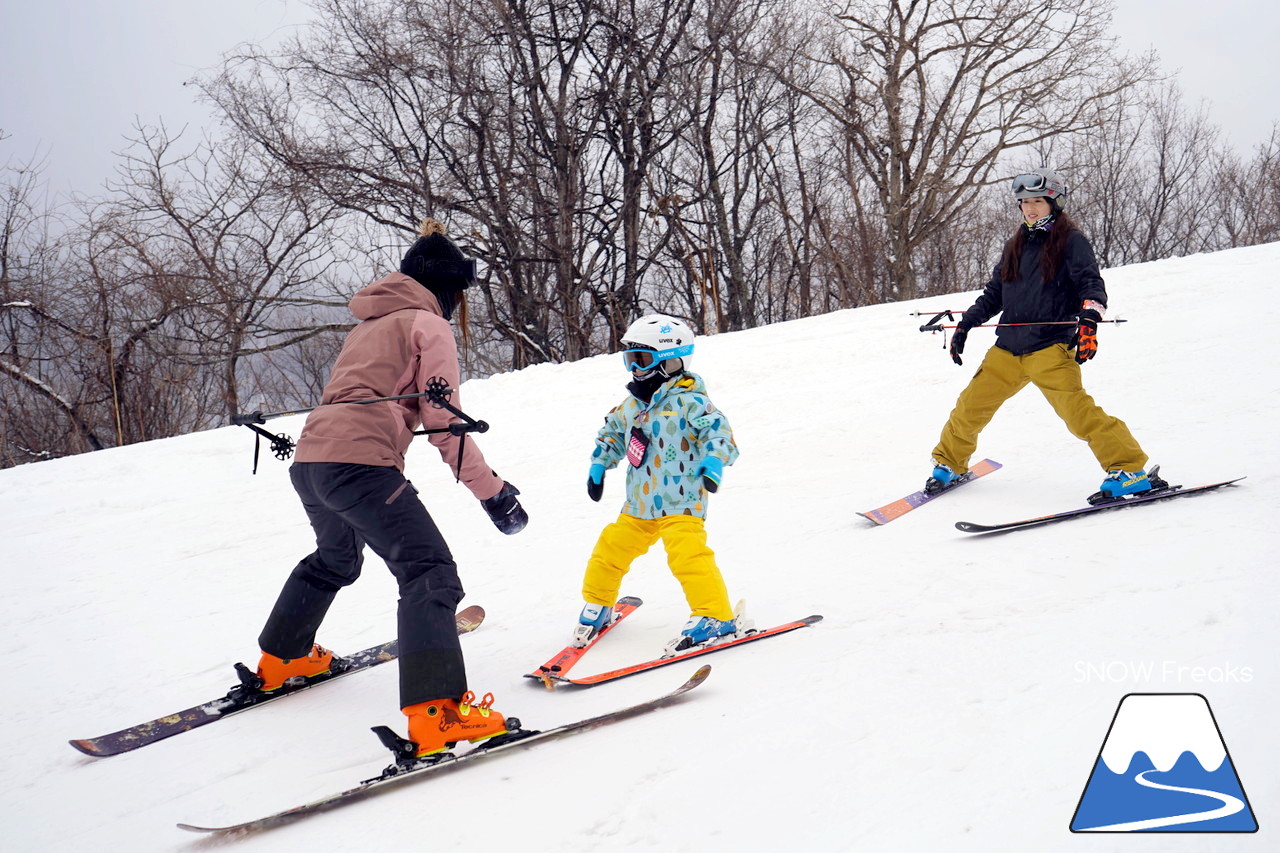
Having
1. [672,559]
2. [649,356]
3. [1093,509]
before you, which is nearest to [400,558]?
[672,559]

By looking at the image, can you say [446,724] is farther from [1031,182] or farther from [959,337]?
[1031,182]

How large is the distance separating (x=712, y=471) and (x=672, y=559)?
47cm

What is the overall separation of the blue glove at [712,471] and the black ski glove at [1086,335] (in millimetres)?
2350

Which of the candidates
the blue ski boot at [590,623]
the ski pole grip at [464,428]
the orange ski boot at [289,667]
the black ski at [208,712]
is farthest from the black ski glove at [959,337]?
the orange ski boot at [289,667]

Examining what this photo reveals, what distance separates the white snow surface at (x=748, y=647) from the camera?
215cm

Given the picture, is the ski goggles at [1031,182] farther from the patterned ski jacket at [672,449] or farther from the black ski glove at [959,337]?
the patterned ski jacket at [672,449]

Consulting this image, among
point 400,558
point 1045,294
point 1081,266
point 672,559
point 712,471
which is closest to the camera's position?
point 400,558

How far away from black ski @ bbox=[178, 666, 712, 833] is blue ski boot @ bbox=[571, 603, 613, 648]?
83cm

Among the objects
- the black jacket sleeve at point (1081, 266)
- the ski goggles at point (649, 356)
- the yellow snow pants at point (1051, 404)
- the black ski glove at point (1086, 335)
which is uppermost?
the black jacket sleeve at point (1081, 266)

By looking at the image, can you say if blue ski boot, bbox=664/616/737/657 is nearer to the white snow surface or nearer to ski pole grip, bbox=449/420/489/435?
the white snow surface

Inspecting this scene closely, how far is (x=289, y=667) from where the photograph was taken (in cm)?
346

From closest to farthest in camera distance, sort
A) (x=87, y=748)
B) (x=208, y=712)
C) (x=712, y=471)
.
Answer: (x=87, y=748) → (x=208, y=712) → (x=712, y=471)

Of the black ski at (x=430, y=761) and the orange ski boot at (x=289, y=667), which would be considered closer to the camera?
the black ski at (x=430, y=761)

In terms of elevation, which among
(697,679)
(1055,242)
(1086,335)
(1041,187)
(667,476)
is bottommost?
(697,679)
